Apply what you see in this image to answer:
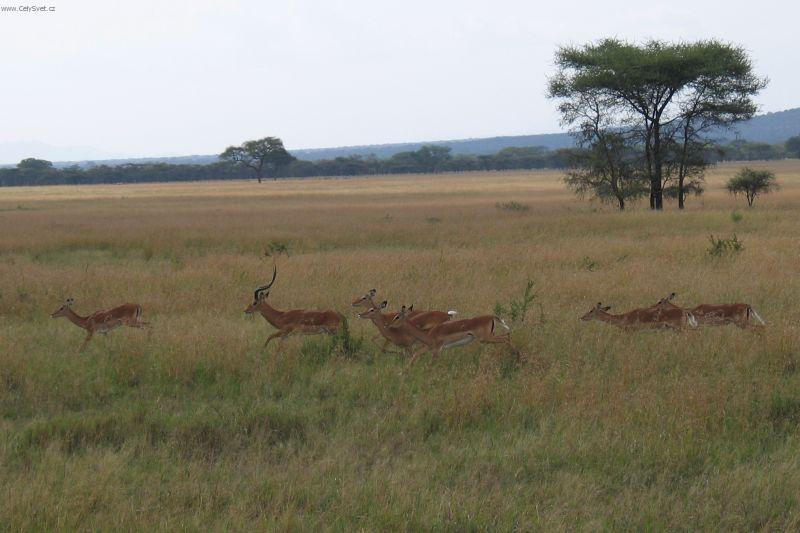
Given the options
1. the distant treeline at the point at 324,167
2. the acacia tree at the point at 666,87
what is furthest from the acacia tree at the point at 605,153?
the distant treeline at the point at 324,167

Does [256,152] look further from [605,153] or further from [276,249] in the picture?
[276,249]

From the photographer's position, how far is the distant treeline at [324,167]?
415ft

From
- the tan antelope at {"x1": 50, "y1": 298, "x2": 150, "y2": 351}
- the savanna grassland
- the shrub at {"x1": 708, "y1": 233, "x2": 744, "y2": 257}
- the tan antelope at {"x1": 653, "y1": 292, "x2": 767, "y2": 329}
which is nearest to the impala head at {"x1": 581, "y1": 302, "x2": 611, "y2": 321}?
the savanna grassland

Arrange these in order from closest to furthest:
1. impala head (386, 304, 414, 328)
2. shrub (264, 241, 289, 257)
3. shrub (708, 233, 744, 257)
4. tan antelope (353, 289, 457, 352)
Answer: impala head (386, 304, 414, 328) < tan antelope (353, 289, 457, 352) < shrub (708, 233, 744, 257) < shrub (264, 241, 289, 257)

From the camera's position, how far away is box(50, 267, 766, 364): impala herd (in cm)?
747

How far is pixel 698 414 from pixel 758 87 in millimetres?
25559

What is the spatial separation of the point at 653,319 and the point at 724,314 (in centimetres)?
76

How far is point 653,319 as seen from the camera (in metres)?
8.52

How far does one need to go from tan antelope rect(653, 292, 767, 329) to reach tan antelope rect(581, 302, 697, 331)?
8cm

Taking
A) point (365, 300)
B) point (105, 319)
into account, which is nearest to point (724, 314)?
point (365, 300)

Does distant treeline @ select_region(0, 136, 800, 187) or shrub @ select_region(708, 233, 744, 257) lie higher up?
distant treeline @ select_region(0, 136, 800, 187)

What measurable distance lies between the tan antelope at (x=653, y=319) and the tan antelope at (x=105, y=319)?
211 inches

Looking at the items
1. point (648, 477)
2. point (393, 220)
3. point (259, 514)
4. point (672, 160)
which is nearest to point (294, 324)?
point (259, 514)

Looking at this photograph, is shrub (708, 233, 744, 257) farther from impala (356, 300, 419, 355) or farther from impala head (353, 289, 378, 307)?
impala (356, 300, 419, 355)
